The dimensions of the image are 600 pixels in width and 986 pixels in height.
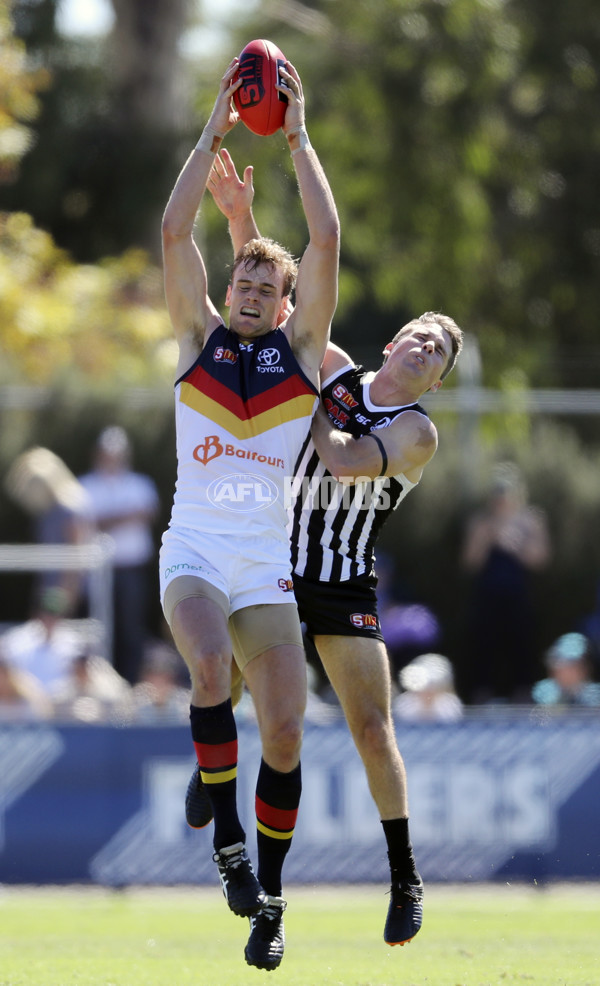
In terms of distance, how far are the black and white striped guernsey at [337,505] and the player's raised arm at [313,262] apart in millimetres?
441

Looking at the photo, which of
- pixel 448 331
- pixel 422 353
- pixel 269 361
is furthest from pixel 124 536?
pixel 269 361

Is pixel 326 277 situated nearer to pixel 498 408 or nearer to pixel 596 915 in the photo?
pixel 596 915

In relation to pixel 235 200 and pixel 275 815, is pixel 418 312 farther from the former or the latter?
pixel 275 815

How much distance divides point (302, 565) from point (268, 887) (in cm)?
139

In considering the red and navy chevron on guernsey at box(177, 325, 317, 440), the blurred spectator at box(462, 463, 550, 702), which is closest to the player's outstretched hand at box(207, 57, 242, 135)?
the red and navy chevron on guernsey at box(177, 325, 317, 440)

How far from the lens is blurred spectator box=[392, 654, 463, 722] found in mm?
12031

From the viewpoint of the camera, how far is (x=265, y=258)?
248 inches

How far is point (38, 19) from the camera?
671 inches

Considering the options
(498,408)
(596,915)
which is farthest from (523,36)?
(596,915)

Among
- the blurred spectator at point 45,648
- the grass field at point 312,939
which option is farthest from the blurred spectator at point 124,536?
the grass field at point 312,939

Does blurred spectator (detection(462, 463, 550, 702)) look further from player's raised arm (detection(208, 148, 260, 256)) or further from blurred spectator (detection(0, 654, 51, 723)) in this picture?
player's raised arm (detection(208, 148, 260, 256))

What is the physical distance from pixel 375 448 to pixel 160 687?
6378 mm

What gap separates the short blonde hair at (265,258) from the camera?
629 cm

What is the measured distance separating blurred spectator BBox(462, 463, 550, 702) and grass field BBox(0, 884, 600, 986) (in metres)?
2.42
